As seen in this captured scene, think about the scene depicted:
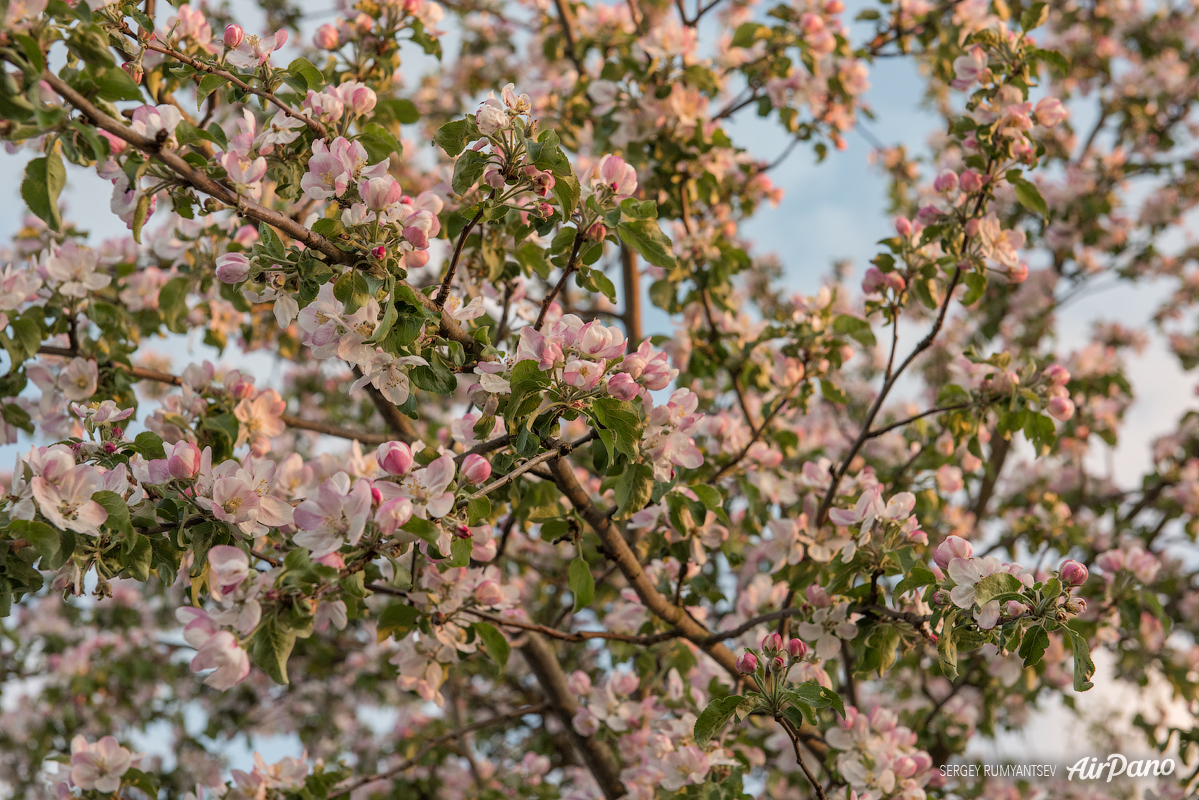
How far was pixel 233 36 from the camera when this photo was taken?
1688 mm

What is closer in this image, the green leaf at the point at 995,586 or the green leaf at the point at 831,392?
the green leaf at the point at 995,586

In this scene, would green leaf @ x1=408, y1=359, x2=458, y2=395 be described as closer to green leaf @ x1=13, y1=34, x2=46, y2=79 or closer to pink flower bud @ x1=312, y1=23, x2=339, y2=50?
green leaf @ x1=13, y1=34, x2=46, y2=79

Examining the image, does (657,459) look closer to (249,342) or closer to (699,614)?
(699,614)

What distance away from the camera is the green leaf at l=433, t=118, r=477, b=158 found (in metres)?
1.52

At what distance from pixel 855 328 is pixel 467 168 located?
4.87 feet

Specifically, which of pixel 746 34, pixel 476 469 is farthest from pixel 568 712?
pixel 746 34

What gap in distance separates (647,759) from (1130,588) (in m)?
1.77

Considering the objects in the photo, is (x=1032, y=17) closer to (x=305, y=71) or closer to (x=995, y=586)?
(x=995, y=586)

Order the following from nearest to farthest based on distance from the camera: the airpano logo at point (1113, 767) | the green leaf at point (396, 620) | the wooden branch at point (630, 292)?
1. the green leaf at point (396, 620)
2. the airpano logo at point (1113, 767)
3. the wooden branch at point (630, 292)

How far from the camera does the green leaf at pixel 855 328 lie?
8.48 feet

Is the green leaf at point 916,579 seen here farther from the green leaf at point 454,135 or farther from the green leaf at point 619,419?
the green leaf at point 454,135

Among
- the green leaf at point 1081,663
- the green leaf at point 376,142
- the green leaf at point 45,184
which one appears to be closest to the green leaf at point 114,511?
the green leaf at point 45,184

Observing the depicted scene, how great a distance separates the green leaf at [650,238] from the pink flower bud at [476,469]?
0.53 meters

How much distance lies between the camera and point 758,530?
272cm
